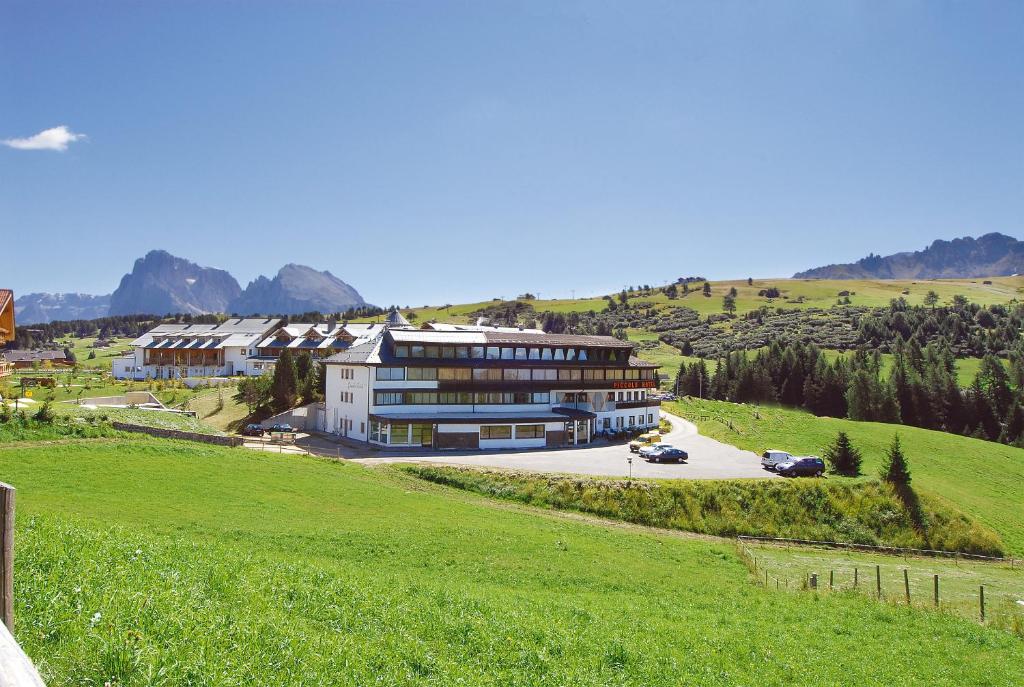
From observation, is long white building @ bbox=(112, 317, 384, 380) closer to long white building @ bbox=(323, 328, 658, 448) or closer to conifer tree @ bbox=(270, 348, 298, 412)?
conifer tree @ bbox=(270, 348, 298, 412)

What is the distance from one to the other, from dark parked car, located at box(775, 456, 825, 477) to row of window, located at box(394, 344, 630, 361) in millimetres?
27053

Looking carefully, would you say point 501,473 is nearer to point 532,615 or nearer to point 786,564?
point 786,564

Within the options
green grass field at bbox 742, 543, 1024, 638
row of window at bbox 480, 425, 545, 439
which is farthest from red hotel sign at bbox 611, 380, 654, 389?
green grass field at bbox 742, 543, 1024, 638

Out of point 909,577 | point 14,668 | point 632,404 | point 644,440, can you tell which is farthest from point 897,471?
point 14,668

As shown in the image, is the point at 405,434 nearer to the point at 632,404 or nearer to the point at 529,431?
the point at 529,431

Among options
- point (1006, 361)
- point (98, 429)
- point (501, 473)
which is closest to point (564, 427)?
point (501, 473)

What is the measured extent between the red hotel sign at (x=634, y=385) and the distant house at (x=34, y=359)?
118231 millimetres

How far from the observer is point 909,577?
33531 millimetres

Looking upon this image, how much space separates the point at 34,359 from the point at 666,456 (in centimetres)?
14818

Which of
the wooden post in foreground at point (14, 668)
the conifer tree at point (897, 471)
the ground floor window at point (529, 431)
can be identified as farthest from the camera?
the ground floor window at point (529, 431)

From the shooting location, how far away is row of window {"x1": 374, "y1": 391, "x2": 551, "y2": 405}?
62.3m

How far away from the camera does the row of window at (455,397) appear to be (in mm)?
62281

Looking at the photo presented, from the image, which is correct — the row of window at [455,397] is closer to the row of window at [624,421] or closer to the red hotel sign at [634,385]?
the row of window at [624,421]

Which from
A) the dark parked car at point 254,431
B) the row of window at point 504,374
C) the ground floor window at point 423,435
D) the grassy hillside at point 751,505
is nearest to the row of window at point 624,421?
the row of window at point 504,374
